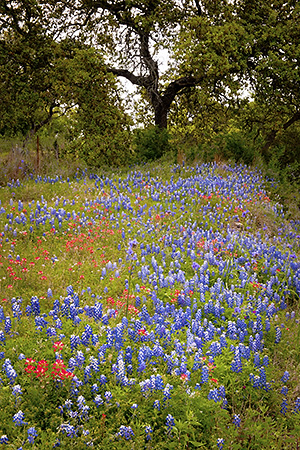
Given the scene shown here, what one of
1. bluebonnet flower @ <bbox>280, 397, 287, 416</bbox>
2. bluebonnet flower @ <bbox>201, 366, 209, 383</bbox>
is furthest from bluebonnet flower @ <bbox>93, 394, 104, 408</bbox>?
bluebonnet flower @ <bbox>280, 397, 287, 416</bbox>

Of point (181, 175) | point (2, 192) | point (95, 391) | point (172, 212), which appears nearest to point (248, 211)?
point (172, 212)

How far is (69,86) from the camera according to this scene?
11.8 metres

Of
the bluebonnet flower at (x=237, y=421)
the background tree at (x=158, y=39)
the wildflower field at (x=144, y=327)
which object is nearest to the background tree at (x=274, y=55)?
the background tree at (x=158, y=39)

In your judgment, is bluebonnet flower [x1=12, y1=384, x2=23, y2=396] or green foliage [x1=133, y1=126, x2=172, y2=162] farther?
green foliage [x1=133, y1=126, x2=172, y2=162]

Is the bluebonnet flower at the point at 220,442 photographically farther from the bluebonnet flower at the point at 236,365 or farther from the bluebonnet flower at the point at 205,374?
the bluebonnet flower at the point at 236,365

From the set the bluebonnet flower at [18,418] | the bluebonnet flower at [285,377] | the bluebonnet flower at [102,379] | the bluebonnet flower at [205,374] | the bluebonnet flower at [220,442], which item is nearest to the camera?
the bluebonnet flower at [18,418]

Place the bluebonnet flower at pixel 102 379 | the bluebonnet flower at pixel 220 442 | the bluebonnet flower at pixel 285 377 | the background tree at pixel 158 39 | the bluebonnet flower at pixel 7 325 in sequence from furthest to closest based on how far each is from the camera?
the background tree at pixel 158 39, the bluebonnet flower at pixel 7 325, the bluebonnet flower at pixel 285 377, the bluebonnet flower at pixel 102 379, the bluebonnet flower at pixel 220 442

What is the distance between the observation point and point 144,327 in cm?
427

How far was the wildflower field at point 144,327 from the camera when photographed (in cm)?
319

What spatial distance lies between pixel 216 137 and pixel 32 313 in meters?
11.4

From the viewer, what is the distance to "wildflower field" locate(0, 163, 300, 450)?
319cm

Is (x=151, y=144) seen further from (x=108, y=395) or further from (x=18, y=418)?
(x=18, y=418)

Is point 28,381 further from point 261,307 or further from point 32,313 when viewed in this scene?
point 261,307

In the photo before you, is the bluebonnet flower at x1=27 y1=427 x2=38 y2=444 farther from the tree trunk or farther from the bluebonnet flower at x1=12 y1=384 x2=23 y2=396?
the tree trunk
